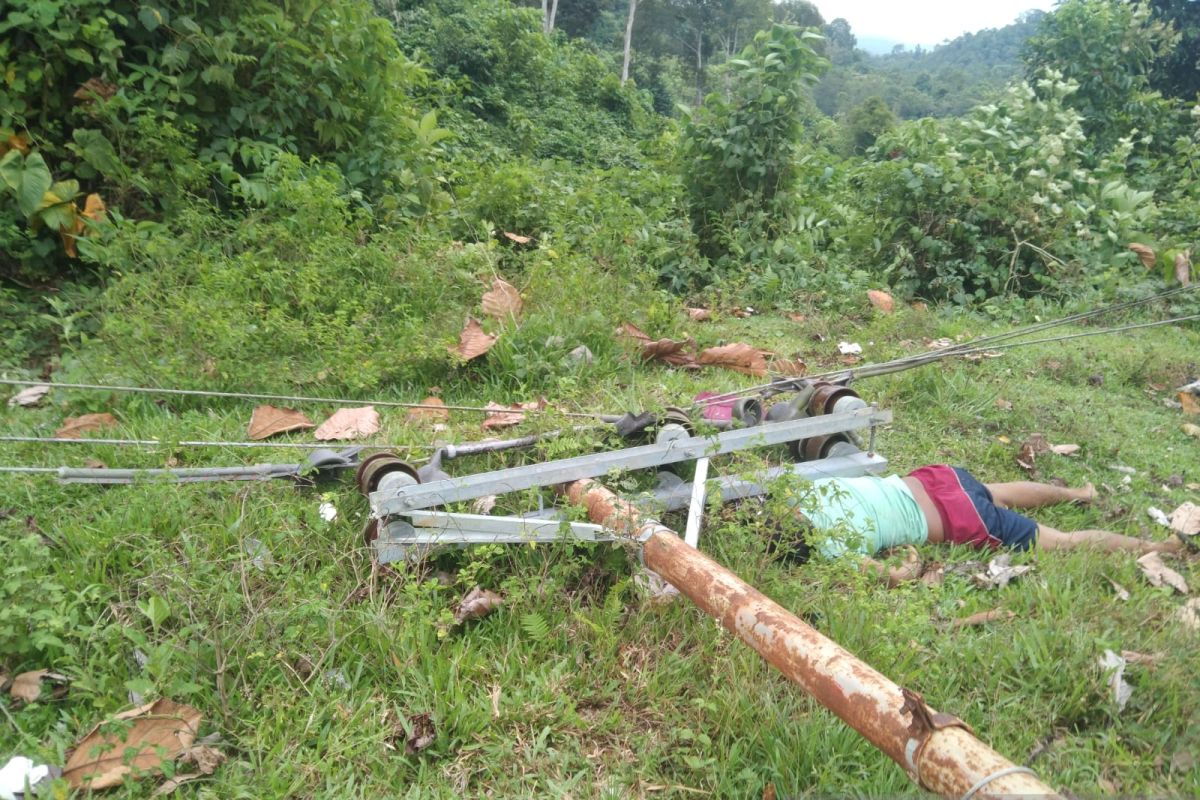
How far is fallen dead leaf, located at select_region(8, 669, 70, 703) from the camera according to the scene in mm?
1905

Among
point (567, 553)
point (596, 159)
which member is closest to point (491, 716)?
→ point (567, 553)

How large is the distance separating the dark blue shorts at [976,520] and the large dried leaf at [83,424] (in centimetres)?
321

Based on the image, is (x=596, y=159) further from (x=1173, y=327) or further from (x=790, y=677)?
(x=790, y=677)

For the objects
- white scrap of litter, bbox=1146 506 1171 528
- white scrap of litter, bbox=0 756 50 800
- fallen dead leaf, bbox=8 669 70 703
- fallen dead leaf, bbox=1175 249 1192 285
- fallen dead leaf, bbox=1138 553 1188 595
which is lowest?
white scrap of litter, bbox=0 756 50 800

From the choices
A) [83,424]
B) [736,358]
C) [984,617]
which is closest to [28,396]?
[83,424]

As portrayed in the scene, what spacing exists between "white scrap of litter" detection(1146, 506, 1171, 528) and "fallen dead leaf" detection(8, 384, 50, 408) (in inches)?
181

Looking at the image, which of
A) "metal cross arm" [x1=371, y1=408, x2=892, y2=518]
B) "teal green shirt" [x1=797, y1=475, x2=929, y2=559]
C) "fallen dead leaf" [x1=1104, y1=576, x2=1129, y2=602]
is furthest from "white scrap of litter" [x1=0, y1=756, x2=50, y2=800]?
"fallen dead leaf" [x1=1104, y1=576, x2=1129, y2=602]

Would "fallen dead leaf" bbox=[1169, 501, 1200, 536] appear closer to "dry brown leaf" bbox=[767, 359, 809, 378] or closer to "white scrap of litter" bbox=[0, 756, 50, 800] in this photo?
"dry brown leaf" bbox=[767, 359, 809, 378]

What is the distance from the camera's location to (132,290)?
3.77 m

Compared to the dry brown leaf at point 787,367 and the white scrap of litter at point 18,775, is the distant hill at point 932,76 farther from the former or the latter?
the white scrap of litter at point 18,775

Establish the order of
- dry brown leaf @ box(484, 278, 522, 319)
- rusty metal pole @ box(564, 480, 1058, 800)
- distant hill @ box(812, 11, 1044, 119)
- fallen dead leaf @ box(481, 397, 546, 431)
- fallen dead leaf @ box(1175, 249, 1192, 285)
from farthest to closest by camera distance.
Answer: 1. distant hill @ box(812, 11, 1044, 119)
2. fallen dead leaf @ box(1175, 249, 1192, 285)
3. dry brown leaf @ box(484, 278, 522, 319)
4. fallen dead leaf @ box(481, 397, 546, 431)
5. rusty metal pole @ box(564, 480, 1058, 800)

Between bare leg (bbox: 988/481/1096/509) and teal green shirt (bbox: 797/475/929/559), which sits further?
bare leg (bbox: 988/481/1096/509)

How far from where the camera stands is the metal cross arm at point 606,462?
2312mm

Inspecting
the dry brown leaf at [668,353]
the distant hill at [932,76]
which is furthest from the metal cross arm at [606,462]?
the distant hill at [932,76]
